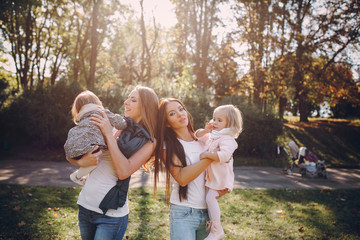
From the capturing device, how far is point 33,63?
62.8 ft

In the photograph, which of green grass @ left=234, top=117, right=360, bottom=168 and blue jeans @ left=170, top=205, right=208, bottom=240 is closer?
blue jeans @ left=170, top=205, right=208, bottom=240

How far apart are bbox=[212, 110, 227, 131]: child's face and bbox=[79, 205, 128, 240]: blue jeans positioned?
1439 mm

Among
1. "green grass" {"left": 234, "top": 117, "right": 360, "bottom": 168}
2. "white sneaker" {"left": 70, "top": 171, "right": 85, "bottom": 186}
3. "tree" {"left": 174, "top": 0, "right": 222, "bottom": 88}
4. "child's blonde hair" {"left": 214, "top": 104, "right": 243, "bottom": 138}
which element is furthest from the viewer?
"tree" {"left": 174, "top": 0, "right": 222, "bottom": 88}

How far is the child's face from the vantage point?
309 centimetres

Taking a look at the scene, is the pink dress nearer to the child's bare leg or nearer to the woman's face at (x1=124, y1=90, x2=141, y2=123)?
the child's bare leg

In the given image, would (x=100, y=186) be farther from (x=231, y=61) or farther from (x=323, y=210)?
(x=231, y=61)

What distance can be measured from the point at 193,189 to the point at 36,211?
449 cm

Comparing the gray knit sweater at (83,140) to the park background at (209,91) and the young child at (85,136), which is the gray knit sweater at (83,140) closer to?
the young child at (85,136)

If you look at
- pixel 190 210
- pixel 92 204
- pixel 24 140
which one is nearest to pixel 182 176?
pixel 190 210

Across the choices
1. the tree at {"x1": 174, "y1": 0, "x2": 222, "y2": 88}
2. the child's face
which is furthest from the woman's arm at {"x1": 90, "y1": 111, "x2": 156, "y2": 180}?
the tree at {"x1": 174, "y1": 0, "x2": 222, "y2": 88}

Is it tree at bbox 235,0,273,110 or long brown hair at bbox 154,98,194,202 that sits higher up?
tree at bbox 235,0,273,110

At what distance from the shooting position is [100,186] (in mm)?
2215

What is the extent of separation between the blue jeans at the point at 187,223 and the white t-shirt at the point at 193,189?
0.05 meters

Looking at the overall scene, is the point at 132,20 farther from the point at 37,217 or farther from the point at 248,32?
the point at 37,217
